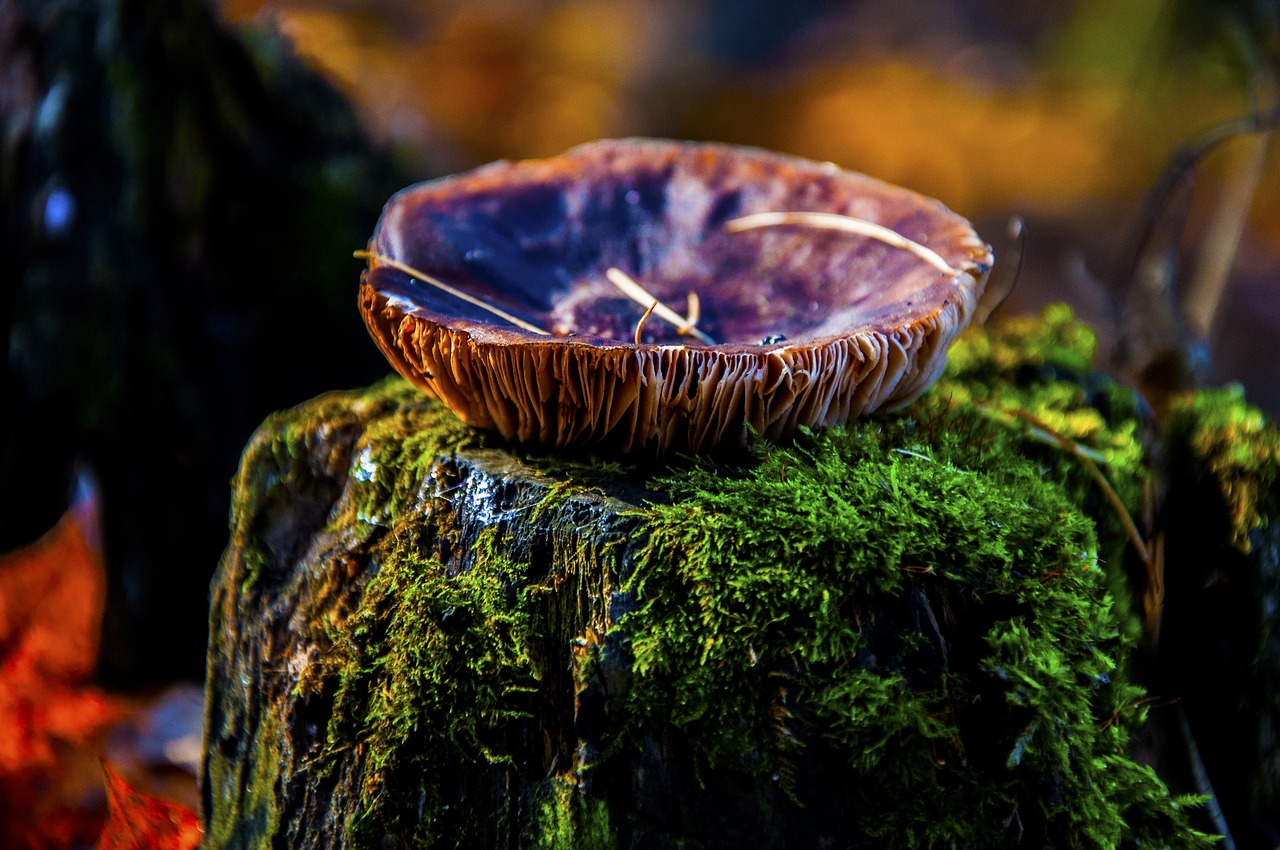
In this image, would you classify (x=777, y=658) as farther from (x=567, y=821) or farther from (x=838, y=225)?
(x=838, y=225)

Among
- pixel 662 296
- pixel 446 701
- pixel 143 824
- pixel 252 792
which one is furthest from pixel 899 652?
pixel 143 824

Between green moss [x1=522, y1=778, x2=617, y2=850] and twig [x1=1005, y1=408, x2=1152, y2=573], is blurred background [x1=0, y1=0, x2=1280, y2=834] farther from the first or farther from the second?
green moss [x1=522, y1=778, x2=617, y2=850]

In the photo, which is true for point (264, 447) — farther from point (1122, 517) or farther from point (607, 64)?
point (607, 64)

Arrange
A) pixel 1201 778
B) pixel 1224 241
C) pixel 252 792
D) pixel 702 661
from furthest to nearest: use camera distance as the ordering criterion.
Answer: pixel 1224 241
pixel 1201 778
pixel 252 792
pixel 702 661

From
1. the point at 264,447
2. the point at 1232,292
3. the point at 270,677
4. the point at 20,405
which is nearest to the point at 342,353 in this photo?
the point at 20,405

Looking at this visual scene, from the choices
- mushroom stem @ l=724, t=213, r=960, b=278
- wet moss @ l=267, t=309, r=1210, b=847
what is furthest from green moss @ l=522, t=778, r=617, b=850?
mushroom stem @ l=724, t=213, r=960, b=278

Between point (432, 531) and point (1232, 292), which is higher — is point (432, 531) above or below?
above
